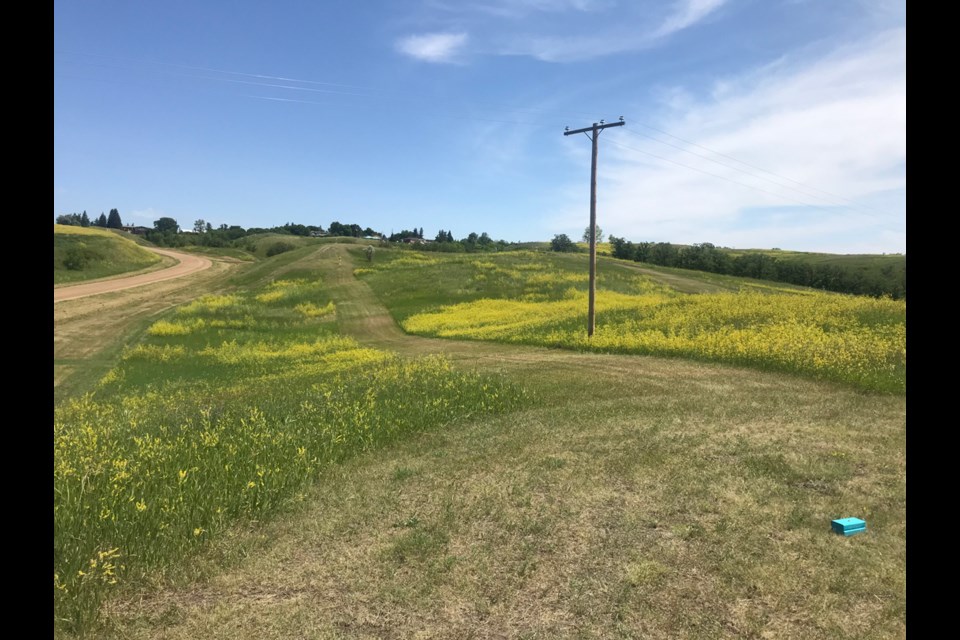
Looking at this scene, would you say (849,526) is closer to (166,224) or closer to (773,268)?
(773,268)

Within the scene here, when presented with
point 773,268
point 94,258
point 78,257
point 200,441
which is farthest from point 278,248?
point 200,441

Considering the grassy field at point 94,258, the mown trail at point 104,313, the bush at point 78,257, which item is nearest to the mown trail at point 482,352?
the mown trail at point 104,313

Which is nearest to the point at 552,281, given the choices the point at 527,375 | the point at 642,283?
the point at 642,283

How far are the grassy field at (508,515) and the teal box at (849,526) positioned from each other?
10 centimetres

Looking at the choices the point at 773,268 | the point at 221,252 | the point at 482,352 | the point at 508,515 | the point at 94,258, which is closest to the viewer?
the point at 508,515

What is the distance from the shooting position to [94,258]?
61938mm

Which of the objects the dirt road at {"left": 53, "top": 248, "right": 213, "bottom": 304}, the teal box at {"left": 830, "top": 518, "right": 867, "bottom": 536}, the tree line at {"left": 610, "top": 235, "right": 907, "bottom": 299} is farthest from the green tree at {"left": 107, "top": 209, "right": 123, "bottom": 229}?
the teal box at {"left": 830, "top": 518, "right": 867, "bottom": 536}

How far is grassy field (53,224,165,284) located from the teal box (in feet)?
207

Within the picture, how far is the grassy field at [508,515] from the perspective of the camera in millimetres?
4699

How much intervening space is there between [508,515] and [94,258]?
238 ft
